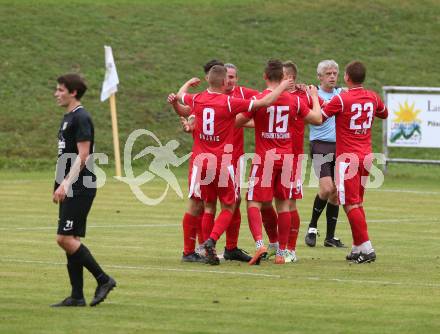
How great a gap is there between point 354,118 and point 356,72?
0.55 metres

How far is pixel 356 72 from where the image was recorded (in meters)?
15.5

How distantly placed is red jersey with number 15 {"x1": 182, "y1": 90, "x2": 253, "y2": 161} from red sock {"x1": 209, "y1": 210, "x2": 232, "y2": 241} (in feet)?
2.21

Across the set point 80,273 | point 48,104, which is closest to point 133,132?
point 48,104

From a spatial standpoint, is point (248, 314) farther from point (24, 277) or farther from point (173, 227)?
point (173, 227)

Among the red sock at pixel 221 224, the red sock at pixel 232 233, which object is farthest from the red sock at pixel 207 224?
the red sock at pixel 221 224

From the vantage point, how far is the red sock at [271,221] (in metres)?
16.0

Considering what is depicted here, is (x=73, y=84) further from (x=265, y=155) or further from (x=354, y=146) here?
(x=354, y=146)

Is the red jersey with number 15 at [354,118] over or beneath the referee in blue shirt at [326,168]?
over

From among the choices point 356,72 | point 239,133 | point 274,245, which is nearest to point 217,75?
point 239,133

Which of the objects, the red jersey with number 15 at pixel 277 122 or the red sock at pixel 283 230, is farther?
the red sock at pixel 283 230

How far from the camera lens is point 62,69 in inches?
1604

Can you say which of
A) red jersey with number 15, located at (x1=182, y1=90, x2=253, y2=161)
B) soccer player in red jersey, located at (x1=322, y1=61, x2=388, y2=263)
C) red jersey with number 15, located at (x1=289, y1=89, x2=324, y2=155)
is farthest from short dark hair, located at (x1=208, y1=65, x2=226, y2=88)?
soccer player in red jersey, located at (x1=322, y1=61, x2=388, y2=263)

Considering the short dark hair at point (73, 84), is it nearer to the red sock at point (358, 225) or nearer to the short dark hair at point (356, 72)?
the short dark hair at point (356, 72)

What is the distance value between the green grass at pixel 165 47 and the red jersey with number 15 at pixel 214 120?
19.3 m
